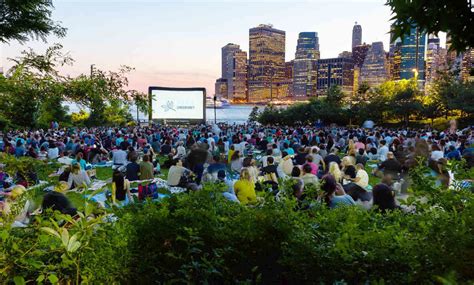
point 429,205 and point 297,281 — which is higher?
point 429,205

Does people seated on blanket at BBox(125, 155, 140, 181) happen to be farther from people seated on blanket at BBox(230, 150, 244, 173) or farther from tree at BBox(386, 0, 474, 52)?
tree at BBox(386, 0, 474, 52)

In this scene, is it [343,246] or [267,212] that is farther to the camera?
[267,212]

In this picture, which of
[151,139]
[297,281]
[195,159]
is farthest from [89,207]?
[151,139]

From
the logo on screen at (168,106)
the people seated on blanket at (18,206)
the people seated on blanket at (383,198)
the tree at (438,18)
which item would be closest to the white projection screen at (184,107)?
the logo on screen at (168,106)

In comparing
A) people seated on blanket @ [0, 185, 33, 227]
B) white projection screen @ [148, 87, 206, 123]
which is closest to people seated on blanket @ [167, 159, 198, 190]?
people seated on blanket @ [0, 185, 33, 227]

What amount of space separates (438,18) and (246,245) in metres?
2.63

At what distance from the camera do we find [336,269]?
3.36m

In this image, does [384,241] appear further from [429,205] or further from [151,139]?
[151,139]

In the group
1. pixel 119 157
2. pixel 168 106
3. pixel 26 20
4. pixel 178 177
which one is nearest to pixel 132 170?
pixel 178 177

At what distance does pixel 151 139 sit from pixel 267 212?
60.2ft

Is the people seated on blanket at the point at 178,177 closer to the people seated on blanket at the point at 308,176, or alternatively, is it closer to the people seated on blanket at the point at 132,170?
the people seated on blanket at the point at 132,170

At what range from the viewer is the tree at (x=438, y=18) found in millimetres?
2576

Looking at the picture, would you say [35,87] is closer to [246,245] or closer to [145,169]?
[246,245]

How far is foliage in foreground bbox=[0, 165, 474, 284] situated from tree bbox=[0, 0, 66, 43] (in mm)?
2263
